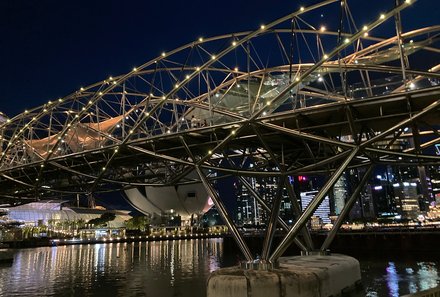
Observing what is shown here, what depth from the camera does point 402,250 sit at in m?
53.2

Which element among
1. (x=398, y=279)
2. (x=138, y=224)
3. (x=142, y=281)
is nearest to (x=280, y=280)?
(x=398, y=279)

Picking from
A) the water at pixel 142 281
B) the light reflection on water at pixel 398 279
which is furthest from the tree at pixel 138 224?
the light reflection on water at pixel 398 279

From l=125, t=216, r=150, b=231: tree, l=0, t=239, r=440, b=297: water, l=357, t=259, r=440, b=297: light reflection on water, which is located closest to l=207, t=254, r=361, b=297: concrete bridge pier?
l=0, t=239, r=440, b=297: water

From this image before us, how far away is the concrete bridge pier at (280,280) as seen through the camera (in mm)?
15641

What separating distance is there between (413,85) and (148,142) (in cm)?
1646

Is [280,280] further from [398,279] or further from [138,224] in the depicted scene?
[138,224]

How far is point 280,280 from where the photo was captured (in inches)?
620

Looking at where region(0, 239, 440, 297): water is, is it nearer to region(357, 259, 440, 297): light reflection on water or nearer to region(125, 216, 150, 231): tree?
region(357, 259, 440, 297): light reflection on water

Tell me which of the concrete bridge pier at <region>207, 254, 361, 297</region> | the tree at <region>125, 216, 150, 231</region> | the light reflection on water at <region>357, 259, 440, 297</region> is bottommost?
the light reflection on water at <region>357, 259, 440, 297</region>

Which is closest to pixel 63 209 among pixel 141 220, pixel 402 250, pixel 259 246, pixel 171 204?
pixel 141 220

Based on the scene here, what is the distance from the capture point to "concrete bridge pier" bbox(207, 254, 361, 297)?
15.6 metres

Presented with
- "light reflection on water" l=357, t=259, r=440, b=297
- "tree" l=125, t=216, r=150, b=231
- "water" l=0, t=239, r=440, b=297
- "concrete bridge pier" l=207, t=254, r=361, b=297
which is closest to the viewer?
"concrete bridge pier" l=207, t=254, r=361, b=297

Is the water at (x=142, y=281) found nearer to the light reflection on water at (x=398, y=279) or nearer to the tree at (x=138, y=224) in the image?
the light reflection on water at (x=398, y=279)

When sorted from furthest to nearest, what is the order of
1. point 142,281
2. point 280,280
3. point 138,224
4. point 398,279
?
1. point 138,224
2. point 142,281
3. point 398,279
4. point 280,280
